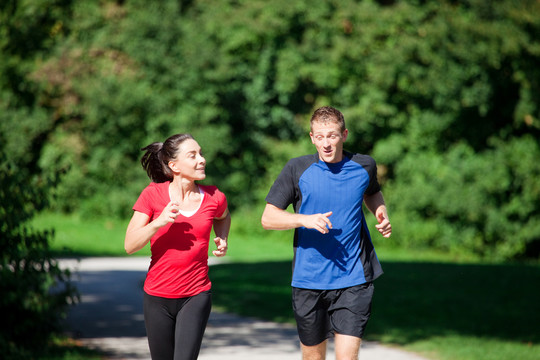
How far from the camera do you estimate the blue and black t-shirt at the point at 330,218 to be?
4.65 meters

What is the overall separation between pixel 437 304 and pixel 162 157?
8.37 m

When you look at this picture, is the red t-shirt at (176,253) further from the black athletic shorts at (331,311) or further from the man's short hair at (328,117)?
the man's short hair at (328,117)

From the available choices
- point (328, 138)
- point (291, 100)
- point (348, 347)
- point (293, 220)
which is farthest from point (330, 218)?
point (291, 100)

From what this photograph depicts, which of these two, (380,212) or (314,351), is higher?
(380,212)

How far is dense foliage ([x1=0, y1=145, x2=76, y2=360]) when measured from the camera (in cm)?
711

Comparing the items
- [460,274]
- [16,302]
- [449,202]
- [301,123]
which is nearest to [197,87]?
[301,123]

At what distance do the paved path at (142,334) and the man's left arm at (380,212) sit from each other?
10.8 feet

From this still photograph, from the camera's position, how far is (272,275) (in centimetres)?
1552

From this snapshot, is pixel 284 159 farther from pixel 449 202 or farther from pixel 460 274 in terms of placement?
pixel 460 274

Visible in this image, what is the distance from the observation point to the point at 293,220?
14.5 ft

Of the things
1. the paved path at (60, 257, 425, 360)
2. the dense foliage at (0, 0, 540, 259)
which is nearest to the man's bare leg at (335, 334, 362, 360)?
the paved path at (60, 257, 425, 360)

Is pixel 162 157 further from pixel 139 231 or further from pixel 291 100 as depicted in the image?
pixel 291 100

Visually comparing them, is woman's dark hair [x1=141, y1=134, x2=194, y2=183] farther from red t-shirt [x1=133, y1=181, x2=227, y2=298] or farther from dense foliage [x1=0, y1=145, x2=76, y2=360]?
dense foliage [x1=0, y1=145, x2=76, y2=360]

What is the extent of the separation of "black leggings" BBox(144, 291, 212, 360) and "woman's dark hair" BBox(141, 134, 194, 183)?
0.76 meters
